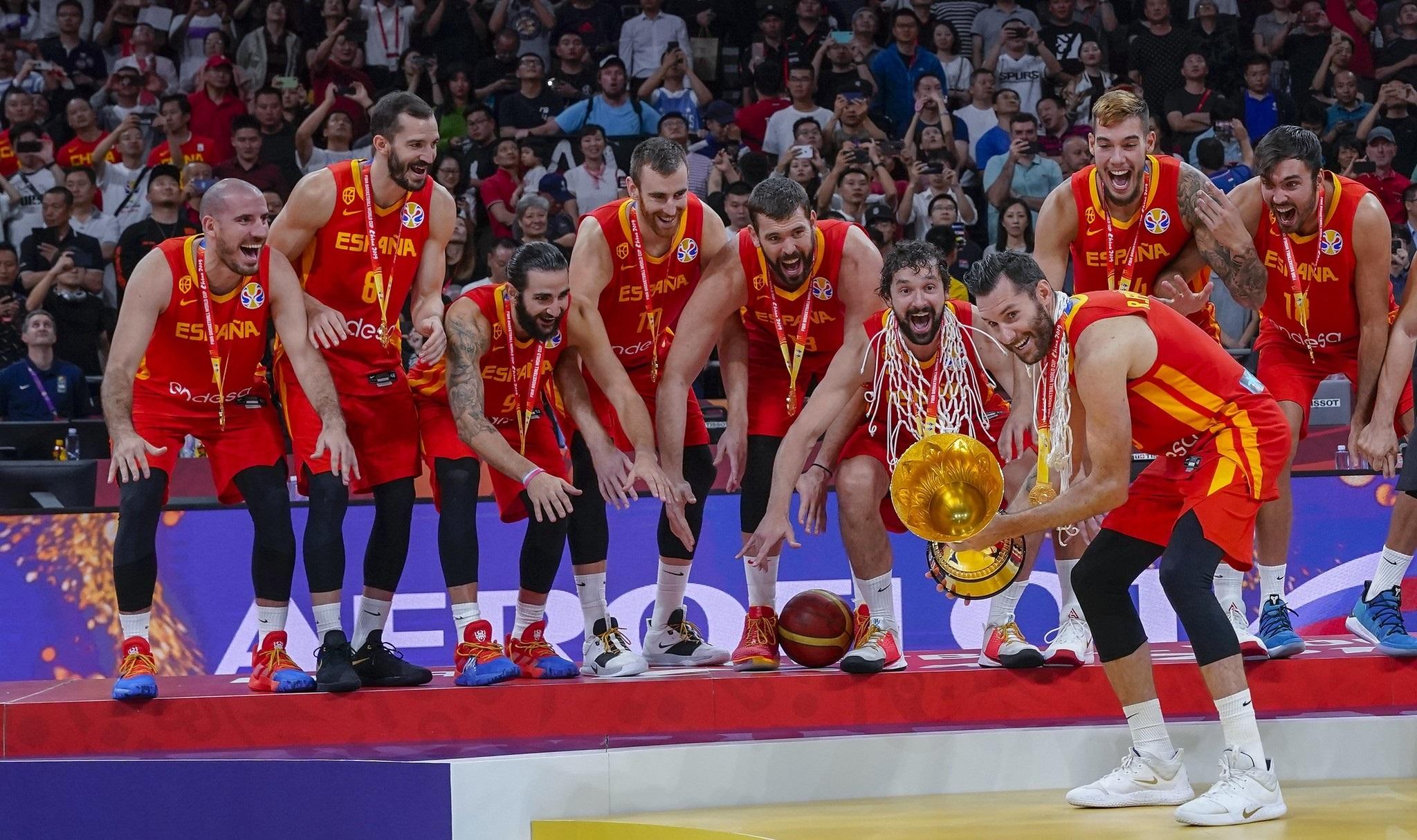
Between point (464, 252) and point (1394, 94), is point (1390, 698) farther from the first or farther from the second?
point (1394, 94)

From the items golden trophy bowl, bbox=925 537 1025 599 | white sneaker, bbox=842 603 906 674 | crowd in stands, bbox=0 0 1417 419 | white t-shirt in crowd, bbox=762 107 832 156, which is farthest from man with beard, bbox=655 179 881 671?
white t-shirt in crowd, bbox=762 107 832 156

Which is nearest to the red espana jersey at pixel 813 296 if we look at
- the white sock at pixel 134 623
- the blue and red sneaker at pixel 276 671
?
the blue and red sneaker at pixel 276 671

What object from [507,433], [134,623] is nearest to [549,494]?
[507,433]

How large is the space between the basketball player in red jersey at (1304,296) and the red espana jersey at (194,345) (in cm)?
382

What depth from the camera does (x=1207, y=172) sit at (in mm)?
10164

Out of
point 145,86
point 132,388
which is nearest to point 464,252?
point 145,86

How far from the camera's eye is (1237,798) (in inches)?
176

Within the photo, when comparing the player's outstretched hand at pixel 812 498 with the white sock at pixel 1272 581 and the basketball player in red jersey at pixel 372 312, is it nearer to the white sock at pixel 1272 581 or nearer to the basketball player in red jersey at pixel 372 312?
the basketball player in red jersey at pixel 372 312

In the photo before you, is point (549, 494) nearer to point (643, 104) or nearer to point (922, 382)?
point (922, 382)

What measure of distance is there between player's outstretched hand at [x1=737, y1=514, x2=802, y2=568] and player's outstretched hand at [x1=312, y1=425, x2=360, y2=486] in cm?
149

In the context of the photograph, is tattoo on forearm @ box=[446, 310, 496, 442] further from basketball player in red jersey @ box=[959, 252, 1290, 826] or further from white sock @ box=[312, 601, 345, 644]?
basketball player in red jersey @ box=[959, 252, 1290, 826]

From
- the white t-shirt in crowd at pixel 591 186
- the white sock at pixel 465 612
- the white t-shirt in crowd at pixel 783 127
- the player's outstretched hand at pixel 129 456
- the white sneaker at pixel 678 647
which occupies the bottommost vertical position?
the white sneaker at pixel 678 647

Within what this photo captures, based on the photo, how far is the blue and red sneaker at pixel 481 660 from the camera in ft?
18.3

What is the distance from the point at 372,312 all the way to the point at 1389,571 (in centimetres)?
412
